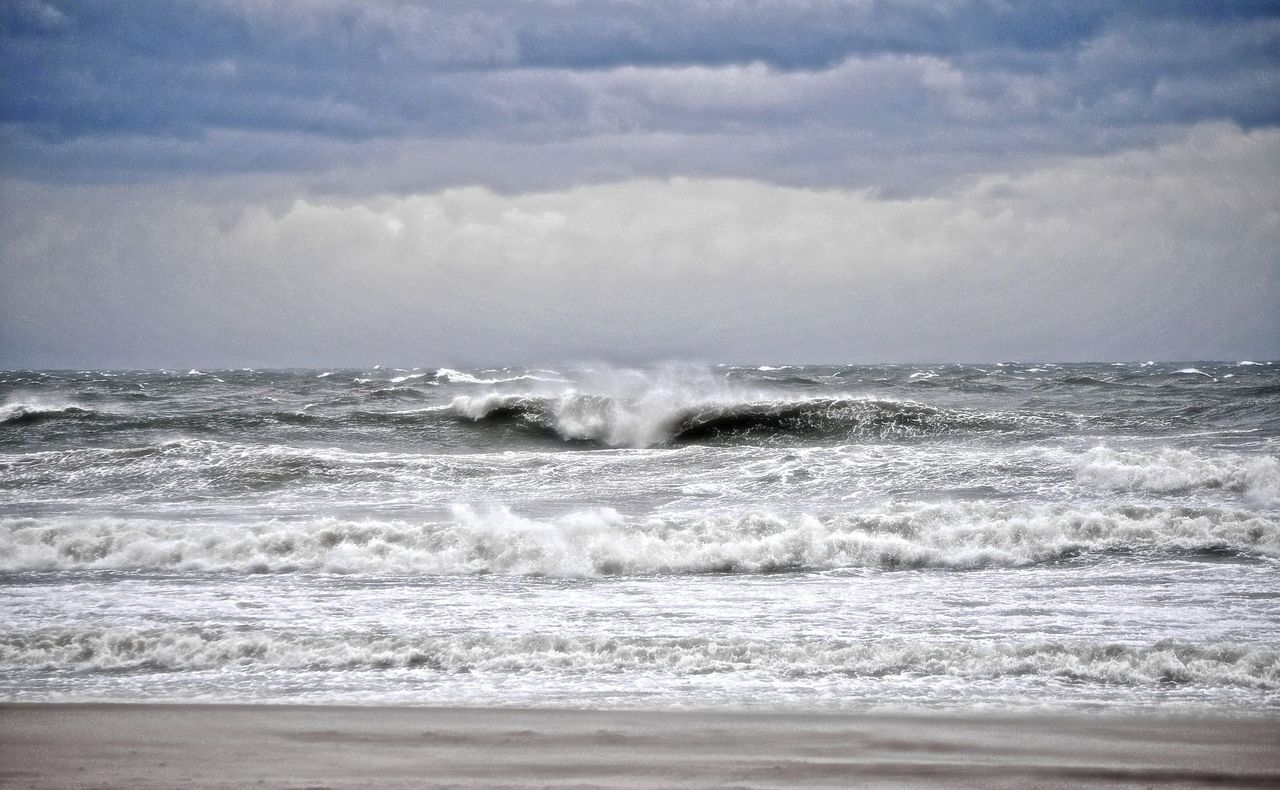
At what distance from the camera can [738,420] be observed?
21906 mm

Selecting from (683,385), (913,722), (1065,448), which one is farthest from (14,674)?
(683,385)

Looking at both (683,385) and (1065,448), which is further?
(683,385)

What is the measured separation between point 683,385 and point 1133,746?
63.5 ft

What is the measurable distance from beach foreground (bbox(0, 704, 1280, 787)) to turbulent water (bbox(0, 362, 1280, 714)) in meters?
0.36

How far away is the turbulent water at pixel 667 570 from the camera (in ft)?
19.6

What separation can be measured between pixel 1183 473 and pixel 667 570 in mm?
8083

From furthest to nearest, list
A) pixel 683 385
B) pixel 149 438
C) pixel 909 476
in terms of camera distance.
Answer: pixel 683 385, pixel 149 438, pixel 909 476

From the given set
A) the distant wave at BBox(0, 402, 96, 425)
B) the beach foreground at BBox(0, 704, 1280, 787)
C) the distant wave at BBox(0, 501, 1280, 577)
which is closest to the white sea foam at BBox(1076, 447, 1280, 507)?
the distant wave at BBox(0, 501, 1280, 577)

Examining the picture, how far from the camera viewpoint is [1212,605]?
7.41 m

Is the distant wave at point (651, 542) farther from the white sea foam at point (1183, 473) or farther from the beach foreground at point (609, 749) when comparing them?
the beach foreground at point (609, 749)

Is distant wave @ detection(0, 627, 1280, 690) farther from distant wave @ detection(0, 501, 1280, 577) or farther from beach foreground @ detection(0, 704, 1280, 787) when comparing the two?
distant wave @ detection(0, 501, 1280, 577)

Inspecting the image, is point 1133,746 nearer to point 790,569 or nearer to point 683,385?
point 790,569

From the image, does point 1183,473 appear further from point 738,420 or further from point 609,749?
point 609,749

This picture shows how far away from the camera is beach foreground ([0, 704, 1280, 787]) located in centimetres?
438
